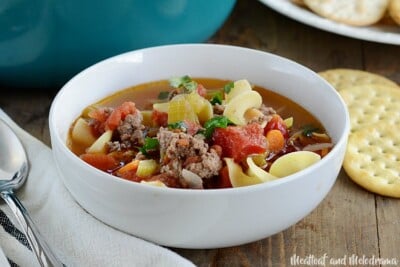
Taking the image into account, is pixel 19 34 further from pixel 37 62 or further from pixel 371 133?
pixel 371 133

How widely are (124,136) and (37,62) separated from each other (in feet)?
2.05

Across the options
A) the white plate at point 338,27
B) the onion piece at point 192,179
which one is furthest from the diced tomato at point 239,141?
the white plate at point 338,27

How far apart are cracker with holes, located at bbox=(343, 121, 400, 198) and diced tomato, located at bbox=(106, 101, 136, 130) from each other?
0.68 m

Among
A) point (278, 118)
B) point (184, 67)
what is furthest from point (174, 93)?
point (278, 118)

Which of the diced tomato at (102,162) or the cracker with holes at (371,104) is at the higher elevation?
the diced tomato at (102,162)

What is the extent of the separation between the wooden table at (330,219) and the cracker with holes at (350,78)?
0.42 ft

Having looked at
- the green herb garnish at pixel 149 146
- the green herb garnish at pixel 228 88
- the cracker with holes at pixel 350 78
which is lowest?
the cracker with holes at pixel 350 78

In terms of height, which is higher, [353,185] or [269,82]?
[269,82]

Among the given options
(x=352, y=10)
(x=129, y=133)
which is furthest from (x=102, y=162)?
(x=352, y=10)

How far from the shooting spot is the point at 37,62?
263 cm

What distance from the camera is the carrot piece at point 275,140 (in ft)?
7.00

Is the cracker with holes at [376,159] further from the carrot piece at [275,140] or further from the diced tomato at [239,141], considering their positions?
the diced tomato at [239,141]

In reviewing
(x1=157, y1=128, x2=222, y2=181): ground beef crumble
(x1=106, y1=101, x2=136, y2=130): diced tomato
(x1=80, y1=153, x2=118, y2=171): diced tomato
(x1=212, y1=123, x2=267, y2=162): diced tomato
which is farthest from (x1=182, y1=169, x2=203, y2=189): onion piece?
(x1=106, y1=101, x2=136, y2=130): diced tomato

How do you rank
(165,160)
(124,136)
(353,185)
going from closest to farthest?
(165,160) < (124,136) < (353,185)
